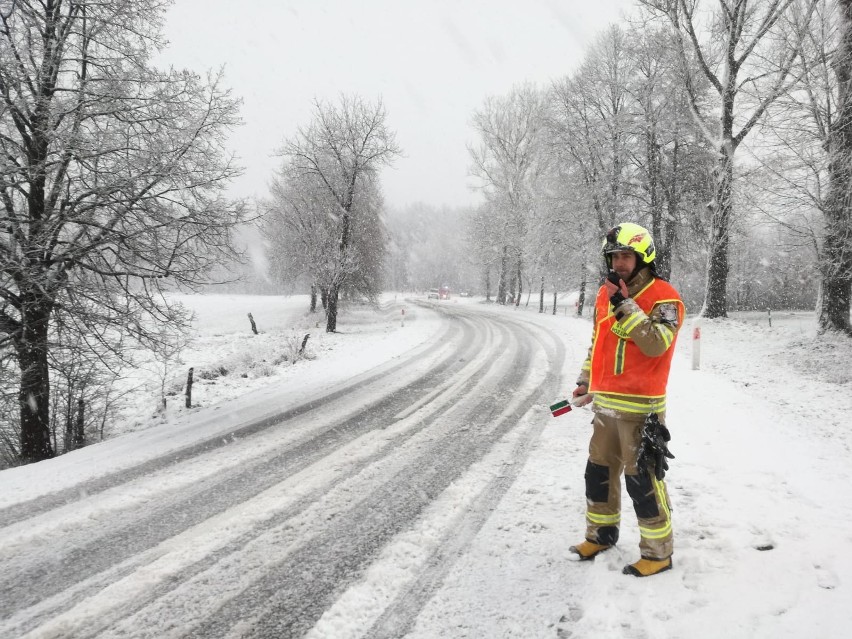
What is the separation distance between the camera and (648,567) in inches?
108

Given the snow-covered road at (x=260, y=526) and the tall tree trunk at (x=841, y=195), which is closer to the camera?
the snow-covered road at (x=260, y=526)

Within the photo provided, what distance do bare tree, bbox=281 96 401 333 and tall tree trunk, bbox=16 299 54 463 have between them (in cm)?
1265

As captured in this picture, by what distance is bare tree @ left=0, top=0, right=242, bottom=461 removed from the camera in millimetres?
5879

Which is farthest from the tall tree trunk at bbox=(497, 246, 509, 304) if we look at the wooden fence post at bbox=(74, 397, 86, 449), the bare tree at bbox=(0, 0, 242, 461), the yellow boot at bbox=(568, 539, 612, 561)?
the yellow boot at bbox=(568, 539, 612, 561)

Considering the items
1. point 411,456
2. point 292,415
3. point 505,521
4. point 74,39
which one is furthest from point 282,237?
point 505,521

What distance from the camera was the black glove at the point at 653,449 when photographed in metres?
2.71

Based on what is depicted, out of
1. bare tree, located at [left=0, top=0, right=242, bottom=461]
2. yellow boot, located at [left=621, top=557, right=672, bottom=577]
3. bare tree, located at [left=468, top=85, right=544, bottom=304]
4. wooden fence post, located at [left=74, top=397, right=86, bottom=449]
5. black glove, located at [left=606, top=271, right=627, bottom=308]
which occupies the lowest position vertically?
wooden fence post, located at [left=74, top=397, right=86, bottom=449]

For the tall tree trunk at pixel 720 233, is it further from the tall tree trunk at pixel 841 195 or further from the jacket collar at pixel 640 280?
the jacket collar at pixel 640 280

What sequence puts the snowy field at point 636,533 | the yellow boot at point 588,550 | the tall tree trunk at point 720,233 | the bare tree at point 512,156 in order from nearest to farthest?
the snowy field at point 636,533, the yellow boot at point 588,550, the tall tree trunk at point 720,233, the bare tree at point 512,156

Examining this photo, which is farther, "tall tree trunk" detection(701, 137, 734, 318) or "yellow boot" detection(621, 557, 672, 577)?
"tall tree trunk" detection(701, 137, 734, 318)

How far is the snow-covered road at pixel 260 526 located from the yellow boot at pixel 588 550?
2.74 ft

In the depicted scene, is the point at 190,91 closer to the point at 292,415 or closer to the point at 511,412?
the point at 292,415

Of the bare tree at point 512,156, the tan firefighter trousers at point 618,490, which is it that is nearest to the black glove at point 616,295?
the tan firefighter trousers at point 618,490

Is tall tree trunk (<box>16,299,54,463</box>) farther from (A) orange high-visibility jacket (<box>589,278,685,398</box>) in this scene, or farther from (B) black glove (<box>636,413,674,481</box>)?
(B) black glove (<box>636,413,674,481</box>)
